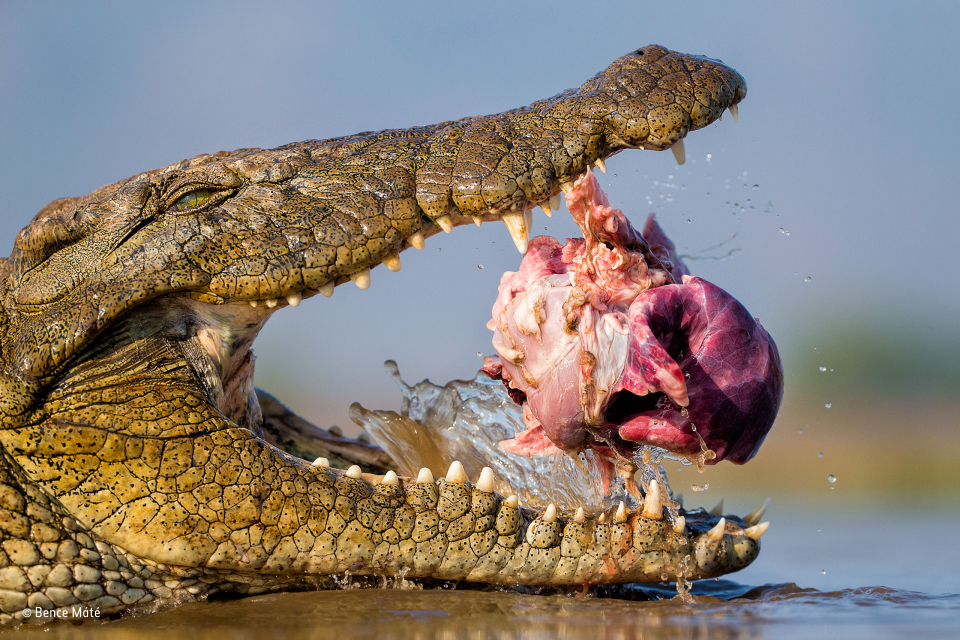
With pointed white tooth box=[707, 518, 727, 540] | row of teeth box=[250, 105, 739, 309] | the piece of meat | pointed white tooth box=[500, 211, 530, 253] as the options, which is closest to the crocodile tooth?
row of teeth box=[250, 105, 739, 309]

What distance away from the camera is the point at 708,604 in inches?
107

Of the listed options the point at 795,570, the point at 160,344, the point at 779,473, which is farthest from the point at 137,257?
the point at 779,473

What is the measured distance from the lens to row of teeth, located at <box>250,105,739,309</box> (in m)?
2.82

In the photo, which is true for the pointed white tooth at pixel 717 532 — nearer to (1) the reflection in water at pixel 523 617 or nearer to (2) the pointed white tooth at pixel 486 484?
(1) the reflection in water at pixel 523 617

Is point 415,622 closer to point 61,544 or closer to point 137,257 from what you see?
point 61,544

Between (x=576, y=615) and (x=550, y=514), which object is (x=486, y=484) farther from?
(x=576, y=615)

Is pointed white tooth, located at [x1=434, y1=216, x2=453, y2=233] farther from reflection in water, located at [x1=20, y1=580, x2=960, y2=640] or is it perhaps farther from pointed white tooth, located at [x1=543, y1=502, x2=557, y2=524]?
reflection in water, located at [x1=20, y1=580, x2=960, y2=640]

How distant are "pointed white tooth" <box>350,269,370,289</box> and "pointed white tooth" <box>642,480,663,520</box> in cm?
A: 116

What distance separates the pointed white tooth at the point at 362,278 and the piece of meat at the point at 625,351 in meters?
0.60

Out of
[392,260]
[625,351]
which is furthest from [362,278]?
[625,351]

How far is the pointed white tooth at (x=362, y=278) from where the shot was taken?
111 inches

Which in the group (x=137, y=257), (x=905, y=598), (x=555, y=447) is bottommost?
(x=905, y=598)

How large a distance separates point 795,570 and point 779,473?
30.8 feet

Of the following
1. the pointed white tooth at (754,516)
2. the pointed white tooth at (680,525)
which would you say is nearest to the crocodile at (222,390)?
the pointed white tooth at (680,525)
